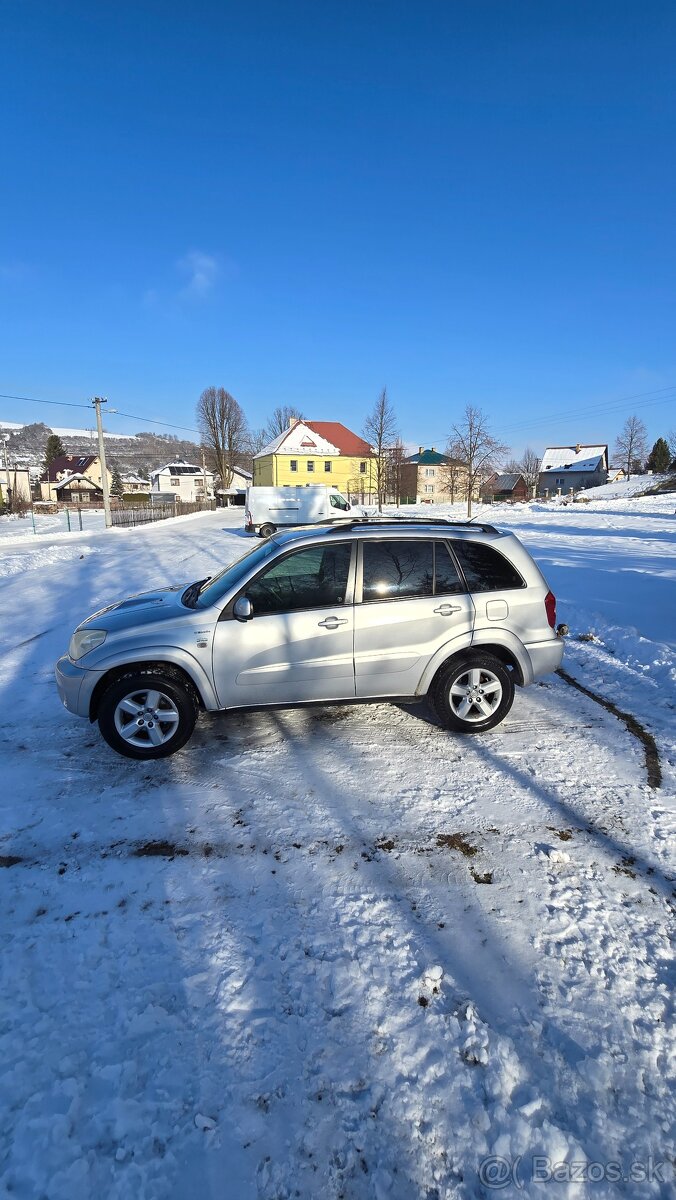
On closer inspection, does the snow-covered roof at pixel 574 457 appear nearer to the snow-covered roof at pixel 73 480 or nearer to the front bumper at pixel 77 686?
the snow-covered roof at pixel 73 480

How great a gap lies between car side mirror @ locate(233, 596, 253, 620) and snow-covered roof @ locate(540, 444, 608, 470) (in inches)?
4012

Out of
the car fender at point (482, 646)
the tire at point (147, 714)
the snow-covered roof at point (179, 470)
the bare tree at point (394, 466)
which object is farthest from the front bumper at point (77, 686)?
the snow-covered roof at point (179, 470)

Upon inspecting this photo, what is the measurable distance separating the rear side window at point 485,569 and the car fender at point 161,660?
230cm

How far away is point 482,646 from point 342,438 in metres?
68.6

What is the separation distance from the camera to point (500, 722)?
470 cm

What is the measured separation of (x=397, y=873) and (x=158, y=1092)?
143 centimetres

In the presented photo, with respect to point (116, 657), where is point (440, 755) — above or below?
below

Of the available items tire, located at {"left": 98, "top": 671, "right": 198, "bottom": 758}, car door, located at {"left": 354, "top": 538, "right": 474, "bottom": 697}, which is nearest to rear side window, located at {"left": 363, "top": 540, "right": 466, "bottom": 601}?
car door, located at {"left": 354, "top": 538, "right": 474, "bottom": 697}

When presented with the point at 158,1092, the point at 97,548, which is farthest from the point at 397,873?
the point at 97,548

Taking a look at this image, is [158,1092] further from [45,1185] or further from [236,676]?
[236,676]

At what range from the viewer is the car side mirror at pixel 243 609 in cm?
400

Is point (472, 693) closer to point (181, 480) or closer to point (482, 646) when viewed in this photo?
point (482, 646)

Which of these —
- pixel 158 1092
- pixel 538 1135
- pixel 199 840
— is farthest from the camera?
pixel 199 840

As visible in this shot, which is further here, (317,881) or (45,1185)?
(317,881)
